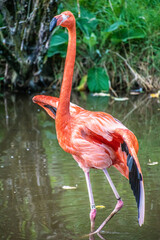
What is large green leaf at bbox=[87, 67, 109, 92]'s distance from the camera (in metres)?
8.88

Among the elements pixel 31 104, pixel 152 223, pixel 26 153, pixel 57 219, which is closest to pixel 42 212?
pixel 57 219

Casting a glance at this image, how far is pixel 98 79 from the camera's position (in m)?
8.90

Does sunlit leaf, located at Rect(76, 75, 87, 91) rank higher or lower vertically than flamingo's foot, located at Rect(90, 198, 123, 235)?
higher

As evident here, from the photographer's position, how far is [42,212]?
3801 millimetres

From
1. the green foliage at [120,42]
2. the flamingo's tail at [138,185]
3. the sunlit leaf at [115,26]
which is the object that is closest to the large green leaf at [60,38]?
the green foliage at [120,42]

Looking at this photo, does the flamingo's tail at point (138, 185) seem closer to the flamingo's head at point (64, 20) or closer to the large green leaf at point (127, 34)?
the flamingo's head at point (64, 20)

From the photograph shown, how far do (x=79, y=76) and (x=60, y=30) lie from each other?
3.57 feet

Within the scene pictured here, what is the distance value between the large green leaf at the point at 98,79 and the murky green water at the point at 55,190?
2.17m

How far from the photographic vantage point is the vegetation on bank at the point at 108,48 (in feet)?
29.1

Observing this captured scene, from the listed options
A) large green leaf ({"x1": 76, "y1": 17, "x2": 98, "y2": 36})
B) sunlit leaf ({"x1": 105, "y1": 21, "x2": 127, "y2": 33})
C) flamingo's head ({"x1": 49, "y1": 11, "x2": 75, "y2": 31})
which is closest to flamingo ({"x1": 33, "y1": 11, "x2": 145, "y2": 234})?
flamingo's head ({"x1": 49, "y1": 11, "x2": 75, "y2": 31})

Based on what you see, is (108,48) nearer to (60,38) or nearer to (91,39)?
(91,39)

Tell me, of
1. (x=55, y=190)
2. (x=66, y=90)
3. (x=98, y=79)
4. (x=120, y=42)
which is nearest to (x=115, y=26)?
(x=120, y=42)

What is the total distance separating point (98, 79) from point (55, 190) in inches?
194

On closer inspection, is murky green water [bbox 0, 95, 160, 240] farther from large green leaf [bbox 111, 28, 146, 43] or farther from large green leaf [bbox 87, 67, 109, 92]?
large green leaf [bbox 111, 28, 146, 43]
